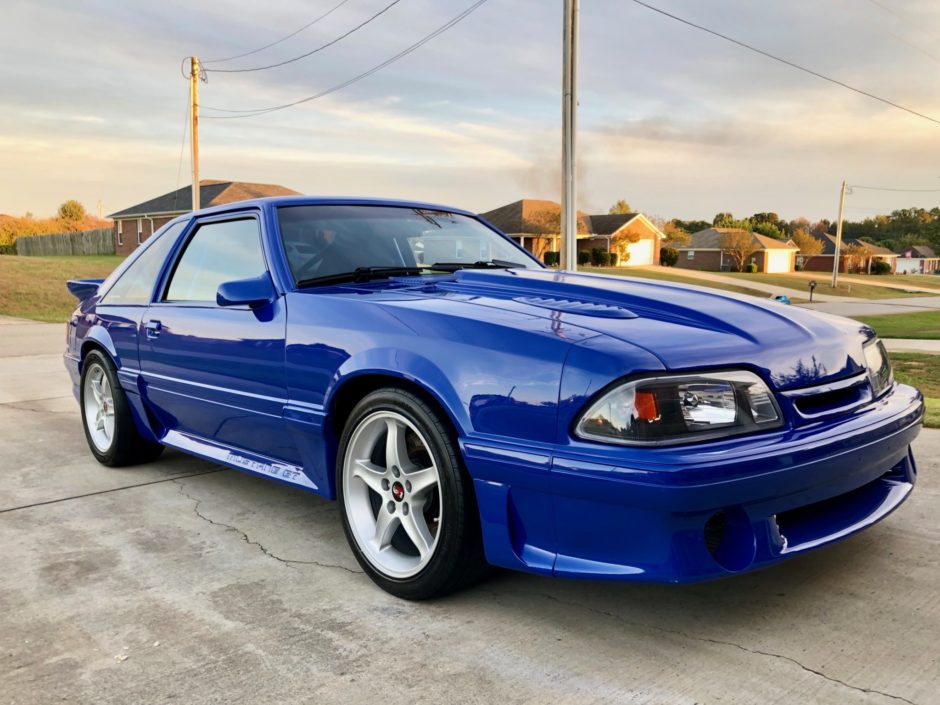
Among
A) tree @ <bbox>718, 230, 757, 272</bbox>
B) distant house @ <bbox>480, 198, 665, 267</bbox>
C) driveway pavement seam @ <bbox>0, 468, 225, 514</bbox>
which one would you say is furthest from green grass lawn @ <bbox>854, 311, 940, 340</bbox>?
tree @ <bbox>718, 230, 757, 272</bbox>

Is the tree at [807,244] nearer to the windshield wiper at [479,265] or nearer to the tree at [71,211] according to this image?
the tree at [71,211]

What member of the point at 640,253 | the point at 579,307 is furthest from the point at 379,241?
the point at 640,253

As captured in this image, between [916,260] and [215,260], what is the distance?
417ft

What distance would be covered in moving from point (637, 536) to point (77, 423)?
5.12 metres

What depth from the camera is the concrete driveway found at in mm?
2221

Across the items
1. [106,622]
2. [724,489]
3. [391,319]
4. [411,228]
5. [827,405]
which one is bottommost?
[106,622]

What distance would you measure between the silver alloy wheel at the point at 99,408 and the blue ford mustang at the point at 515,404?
932mm

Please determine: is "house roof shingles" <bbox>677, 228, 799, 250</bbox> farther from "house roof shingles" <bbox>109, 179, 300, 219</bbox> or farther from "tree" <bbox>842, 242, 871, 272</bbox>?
"house roof shingles" <bbox>109, 179, 300, 219</bbox>

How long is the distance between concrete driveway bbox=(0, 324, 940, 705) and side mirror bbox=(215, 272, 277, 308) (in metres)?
1.05

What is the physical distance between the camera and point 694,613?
105 inches

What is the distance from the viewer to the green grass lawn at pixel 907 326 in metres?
17.6

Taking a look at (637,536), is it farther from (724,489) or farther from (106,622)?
(106,622)

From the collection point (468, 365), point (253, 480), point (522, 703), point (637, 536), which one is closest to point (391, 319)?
point (468, 365)

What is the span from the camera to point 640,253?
6291 cm
